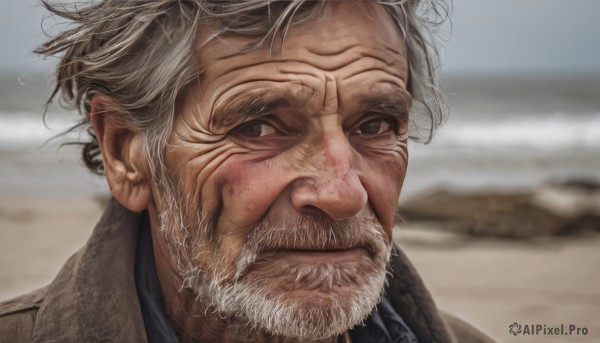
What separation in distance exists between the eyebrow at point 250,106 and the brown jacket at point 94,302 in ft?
1.66

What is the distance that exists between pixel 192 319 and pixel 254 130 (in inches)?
25.7

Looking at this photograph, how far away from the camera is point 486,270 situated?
26.4 feet

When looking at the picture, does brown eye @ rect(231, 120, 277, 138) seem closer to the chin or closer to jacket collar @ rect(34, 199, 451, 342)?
the chin

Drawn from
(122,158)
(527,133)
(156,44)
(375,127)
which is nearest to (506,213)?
(375,127)

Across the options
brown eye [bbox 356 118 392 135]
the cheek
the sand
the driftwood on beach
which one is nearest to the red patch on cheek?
the cheek

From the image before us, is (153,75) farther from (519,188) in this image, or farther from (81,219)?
(519,188)

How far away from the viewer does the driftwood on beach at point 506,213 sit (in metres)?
9.29

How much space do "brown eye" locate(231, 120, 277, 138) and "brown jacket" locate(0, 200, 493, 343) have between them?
1.60 ft

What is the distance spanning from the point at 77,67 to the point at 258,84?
2.30 feet

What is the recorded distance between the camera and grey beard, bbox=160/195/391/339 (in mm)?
2143

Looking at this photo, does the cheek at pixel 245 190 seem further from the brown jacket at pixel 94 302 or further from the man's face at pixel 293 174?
the brown jacket at pixel 94 302

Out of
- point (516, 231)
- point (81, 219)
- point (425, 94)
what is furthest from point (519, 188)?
point (425, 94)

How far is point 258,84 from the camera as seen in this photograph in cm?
214

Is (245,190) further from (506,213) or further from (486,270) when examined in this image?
(506,213)
